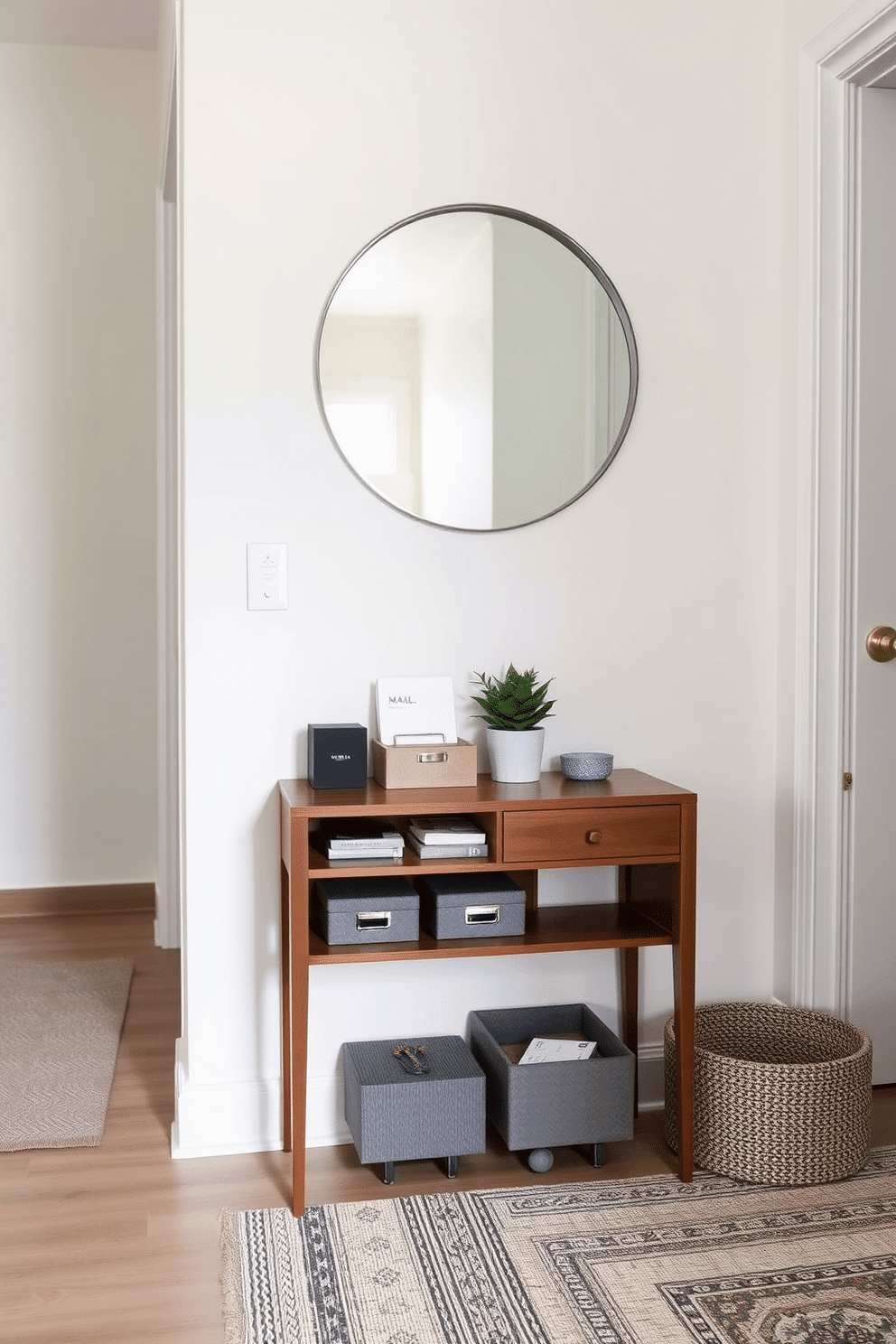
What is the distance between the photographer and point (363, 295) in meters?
2.40

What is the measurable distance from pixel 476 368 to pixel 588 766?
834mm

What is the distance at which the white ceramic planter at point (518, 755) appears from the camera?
2363 millimetres

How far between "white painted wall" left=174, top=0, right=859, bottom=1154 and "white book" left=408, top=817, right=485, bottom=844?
0.24 meters

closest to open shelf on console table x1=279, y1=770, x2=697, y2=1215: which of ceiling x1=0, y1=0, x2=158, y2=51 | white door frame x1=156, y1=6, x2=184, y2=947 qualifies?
white door frame x1=156, y1=6, x2=184, y2=947

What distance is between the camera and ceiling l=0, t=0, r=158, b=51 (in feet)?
12.2

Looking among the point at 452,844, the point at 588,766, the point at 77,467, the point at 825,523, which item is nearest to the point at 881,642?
the point at 825,523

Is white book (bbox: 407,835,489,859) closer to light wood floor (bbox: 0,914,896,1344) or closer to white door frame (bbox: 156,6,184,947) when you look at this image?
light wood floor (bbox: 0,914,896,1344)

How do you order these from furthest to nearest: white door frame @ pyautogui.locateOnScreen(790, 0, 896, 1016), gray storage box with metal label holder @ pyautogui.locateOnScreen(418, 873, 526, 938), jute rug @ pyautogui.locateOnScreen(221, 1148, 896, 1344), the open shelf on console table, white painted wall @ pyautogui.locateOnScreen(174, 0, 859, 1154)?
1. white door frame @ pyautogui.locateOnScreen(790, 0, 896, 1016)
2. white painted wall @ pyautogui.locateOnScreen(174, 0, 859, 1154)
3. gray storage box with metal label holder @ pyautogui.locateOnScreen(418, 873, 526, 938)
4. the open shelf on console table
5. jute rug @ pyautogui.locateOnScreen(221, 1148, 896, 1344)

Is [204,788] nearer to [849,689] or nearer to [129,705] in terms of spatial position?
[849,689]

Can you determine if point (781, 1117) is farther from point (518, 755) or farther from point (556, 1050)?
point (518, 755)

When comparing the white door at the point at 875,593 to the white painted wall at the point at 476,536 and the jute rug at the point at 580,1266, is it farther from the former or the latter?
the jute rug at the point at 580,1266

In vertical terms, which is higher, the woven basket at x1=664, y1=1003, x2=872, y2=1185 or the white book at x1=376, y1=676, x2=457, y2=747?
the white book at x1=376, y1=676, x2=457, y2=747

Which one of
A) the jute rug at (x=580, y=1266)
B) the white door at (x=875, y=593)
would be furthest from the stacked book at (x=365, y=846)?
the white door at (x=875, y=593)

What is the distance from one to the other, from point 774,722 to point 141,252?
9.04ft
